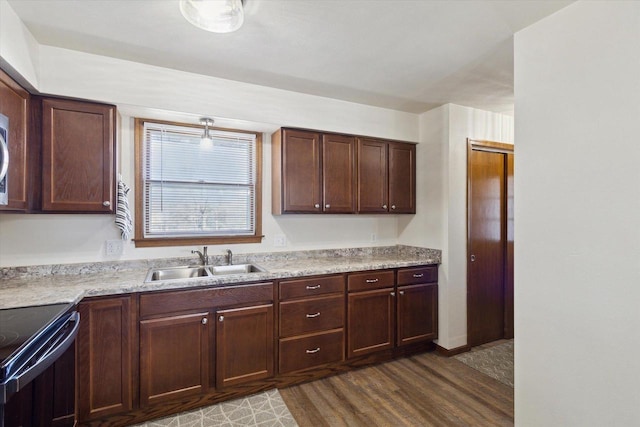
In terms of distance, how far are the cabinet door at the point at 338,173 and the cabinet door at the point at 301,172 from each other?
0.24 ft

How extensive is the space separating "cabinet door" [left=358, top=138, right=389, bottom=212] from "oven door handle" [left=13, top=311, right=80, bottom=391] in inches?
94.0

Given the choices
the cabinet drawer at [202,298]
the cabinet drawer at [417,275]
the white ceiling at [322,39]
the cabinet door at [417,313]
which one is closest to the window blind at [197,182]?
the white ceiling at [322,39]

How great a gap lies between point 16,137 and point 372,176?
275 centimetres

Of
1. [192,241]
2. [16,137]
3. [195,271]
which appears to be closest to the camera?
[16,137]

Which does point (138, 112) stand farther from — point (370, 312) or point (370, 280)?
point (370, 312)

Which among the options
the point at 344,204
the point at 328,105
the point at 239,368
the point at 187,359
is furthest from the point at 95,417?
the point at 328,105

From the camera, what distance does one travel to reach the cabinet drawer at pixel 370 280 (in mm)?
2775

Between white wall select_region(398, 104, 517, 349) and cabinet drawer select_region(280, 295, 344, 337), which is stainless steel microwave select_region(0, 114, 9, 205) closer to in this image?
cabinet drawer select_region(280, 295, 344, 337)

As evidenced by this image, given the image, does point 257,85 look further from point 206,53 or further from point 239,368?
point 239,368

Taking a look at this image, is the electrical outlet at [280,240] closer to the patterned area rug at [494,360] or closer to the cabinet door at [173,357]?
the cabinet door at [173,357]

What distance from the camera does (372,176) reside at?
10.7ft

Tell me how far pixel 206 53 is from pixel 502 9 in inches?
73.2

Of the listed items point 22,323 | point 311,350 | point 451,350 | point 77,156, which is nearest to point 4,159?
point 77,156

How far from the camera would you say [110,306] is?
1982mm
